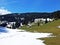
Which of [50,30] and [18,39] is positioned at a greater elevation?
[18,39]

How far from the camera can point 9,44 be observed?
937 inches

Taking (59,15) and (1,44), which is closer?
(1,44)

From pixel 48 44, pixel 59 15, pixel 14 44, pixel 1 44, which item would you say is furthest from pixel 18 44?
pixel 59 15

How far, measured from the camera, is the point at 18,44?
2408 cm

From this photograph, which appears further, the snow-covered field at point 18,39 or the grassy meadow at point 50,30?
the grassy meadow at point 50,30

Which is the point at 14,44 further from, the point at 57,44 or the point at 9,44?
the point at 57,44

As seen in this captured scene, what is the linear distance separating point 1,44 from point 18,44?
75.8 inches

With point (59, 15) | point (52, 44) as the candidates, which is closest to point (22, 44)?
point (52, 44)

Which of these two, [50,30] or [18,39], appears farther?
[50,30]

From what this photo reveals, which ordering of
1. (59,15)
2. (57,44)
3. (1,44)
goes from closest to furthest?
(1,44) < (57,44) < (59,15)

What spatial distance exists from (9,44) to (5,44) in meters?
0.45

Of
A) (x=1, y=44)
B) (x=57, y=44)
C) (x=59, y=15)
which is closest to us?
(x=1, y=44)

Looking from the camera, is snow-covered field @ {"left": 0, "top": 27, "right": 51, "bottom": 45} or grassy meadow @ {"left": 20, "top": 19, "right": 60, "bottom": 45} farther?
grassy meadow @ {"left": 20, "top": 19, "right": 60, "bottom": 45}

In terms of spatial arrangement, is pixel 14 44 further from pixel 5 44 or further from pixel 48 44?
pixel 48 44
